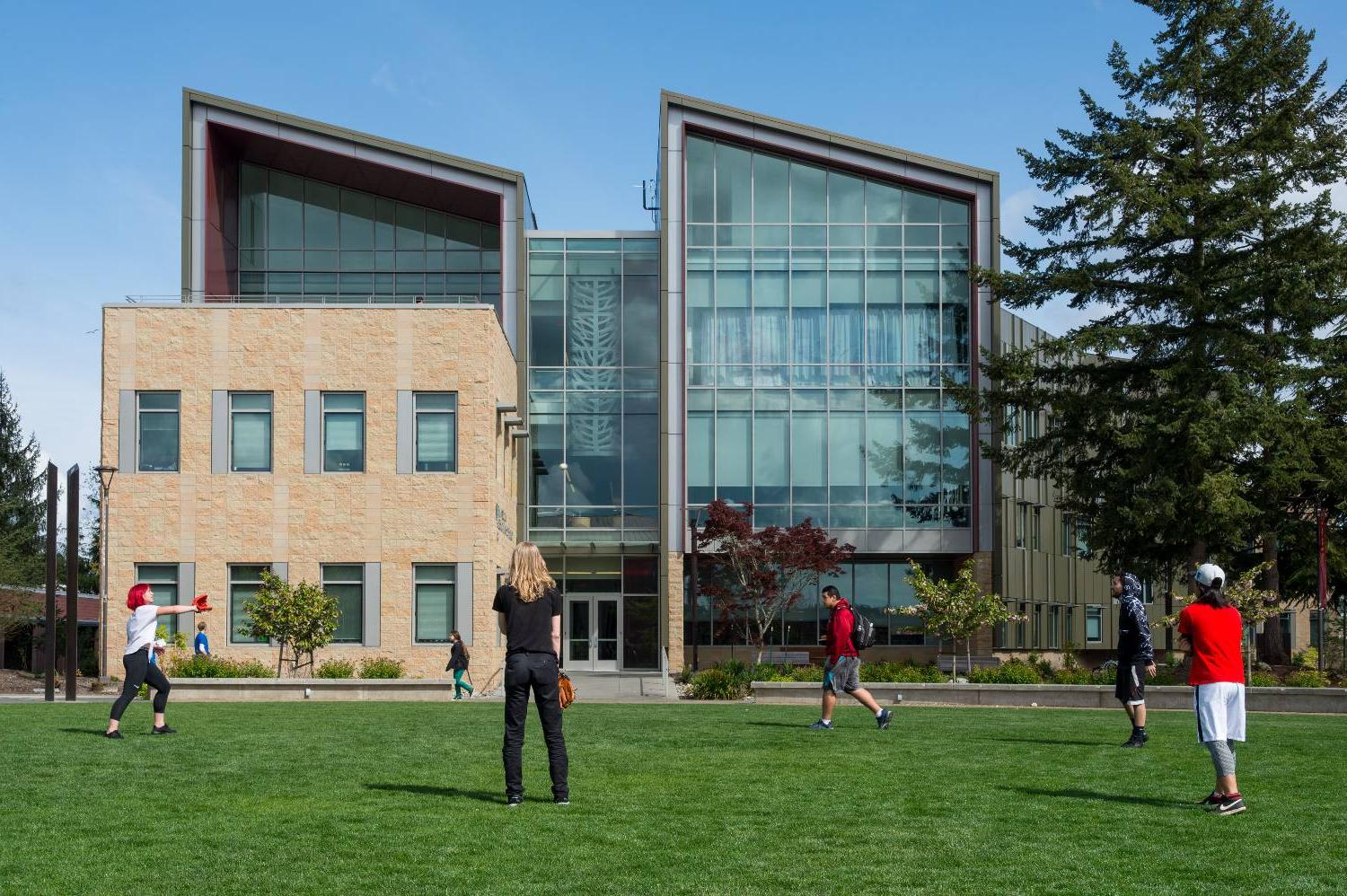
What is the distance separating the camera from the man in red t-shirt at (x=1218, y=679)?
11.2m

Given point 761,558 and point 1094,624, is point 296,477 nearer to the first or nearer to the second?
point 761,558

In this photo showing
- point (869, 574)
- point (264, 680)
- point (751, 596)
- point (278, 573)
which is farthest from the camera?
point (869, 574)

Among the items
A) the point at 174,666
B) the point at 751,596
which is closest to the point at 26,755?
the point at 174,666

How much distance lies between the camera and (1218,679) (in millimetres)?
11336

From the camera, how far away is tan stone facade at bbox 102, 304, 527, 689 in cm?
3738

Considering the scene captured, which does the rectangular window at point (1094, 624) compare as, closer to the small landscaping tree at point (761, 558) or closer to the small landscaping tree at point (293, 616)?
the small landscaping tree at point (761, 558)

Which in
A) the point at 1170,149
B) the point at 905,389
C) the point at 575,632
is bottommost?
the point at 575,632

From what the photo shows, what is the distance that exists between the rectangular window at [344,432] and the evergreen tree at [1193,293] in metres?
17.2

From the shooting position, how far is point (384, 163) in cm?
4653

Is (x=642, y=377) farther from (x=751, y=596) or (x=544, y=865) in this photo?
(x=544, y=865)

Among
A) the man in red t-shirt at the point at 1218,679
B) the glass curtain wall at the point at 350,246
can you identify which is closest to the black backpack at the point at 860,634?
the man in red t-shirt at the point at 1218,679

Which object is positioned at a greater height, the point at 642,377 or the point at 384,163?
the point at 384,163

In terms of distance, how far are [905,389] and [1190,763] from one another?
3244 cm

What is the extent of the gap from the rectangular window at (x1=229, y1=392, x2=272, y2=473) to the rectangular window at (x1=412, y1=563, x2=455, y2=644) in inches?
186
